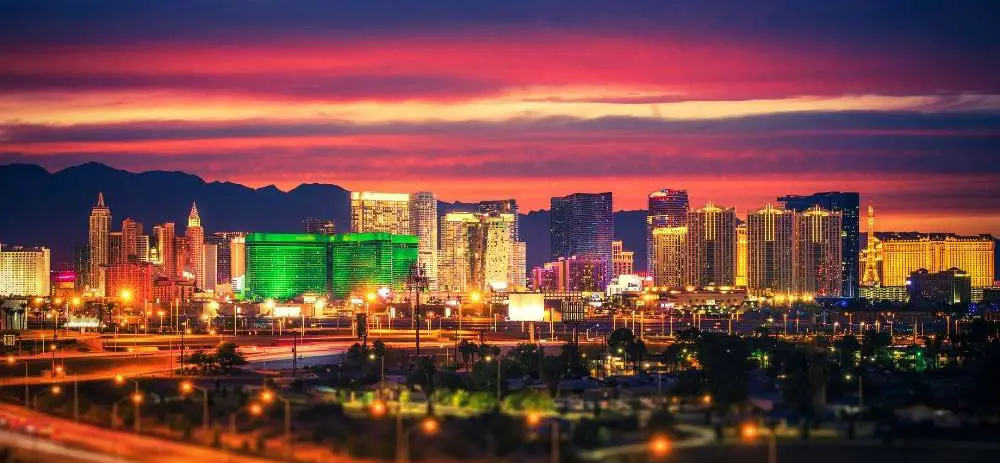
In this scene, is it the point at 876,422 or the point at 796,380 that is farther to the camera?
the point at 796,380

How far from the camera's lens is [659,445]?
55375 mm

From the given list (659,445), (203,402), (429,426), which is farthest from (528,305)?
(659,445)

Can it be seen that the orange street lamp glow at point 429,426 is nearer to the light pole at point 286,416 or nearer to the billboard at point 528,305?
the light pole at point 286,416

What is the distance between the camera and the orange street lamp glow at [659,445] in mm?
54531

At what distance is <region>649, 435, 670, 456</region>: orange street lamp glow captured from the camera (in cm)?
5453

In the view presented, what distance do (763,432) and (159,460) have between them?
21.8 meters

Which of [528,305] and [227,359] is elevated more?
[528,305]

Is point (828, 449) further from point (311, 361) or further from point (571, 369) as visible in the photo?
point (311, 361)

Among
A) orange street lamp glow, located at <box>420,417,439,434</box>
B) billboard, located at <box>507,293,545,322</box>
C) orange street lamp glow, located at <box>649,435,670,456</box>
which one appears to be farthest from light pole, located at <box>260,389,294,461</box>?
billboard, located at <box>507,293,545,322</box>

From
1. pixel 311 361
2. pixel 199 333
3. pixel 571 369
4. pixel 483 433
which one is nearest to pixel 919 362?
pixel 571 369

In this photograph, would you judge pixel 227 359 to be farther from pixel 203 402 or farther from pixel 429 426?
pixel 429 426

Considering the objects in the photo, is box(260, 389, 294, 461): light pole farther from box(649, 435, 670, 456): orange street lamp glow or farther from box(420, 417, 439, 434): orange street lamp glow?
box(649, 435, 670, 456): orange street lamp glow

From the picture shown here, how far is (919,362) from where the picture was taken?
107688mm

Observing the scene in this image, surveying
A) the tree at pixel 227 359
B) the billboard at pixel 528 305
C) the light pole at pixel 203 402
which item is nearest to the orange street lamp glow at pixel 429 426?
the light pole at pixel 203 402
